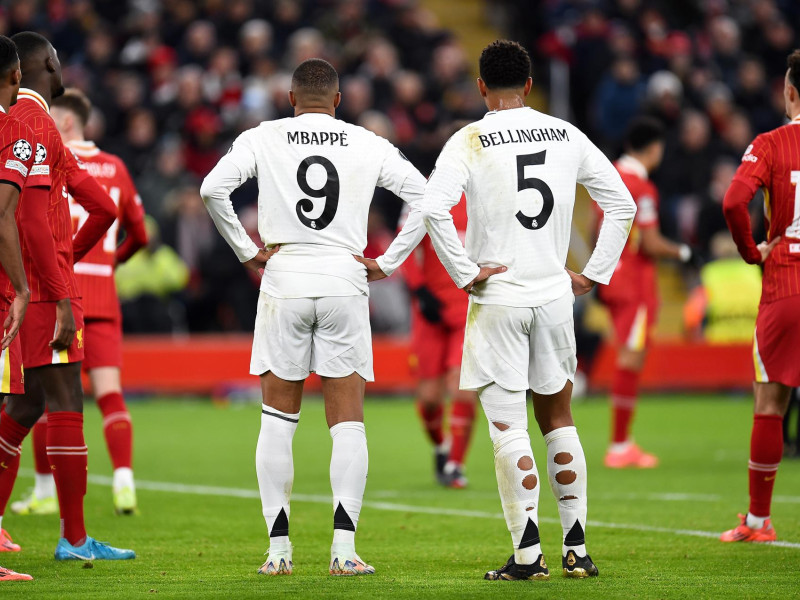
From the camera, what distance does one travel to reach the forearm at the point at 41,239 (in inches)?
252

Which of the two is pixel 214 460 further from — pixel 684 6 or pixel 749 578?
pixel 684 6

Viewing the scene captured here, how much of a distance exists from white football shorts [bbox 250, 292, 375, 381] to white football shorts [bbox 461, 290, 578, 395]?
0.57 m

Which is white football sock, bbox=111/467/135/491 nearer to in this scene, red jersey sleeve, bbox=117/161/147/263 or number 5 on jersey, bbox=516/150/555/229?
A: red jersey sleeve, bbox=117/161/147/263

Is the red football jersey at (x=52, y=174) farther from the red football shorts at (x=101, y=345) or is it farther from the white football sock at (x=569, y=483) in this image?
the white football sock at (x=569, y=483)

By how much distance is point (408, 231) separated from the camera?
21.9 feet

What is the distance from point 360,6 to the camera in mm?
21859

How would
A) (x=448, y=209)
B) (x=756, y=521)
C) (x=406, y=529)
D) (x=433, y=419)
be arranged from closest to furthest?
1. (x=448, y=209)
2. (x=756, y=521)
3. (x=406, y=529)
4. (x=433, y=419)

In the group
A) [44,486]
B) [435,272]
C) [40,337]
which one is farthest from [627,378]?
[40,337]

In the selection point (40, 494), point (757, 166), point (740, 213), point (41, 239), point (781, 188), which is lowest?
point (40, 494)

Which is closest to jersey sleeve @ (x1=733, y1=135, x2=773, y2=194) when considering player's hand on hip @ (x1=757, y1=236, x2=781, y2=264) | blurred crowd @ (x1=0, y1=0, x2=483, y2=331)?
player's hand on hip @ (x1=757, y1=236, x2=781, y2=264)

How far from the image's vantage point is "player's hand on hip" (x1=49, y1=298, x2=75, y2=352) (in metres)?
6.43

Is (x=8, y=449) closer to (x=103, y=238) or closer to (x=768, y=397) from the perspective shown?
(x=103, y=238)

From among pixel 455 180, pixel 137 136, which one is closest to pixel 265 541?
pixel 455 180

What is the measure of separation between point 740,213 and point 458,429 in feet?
12.6
